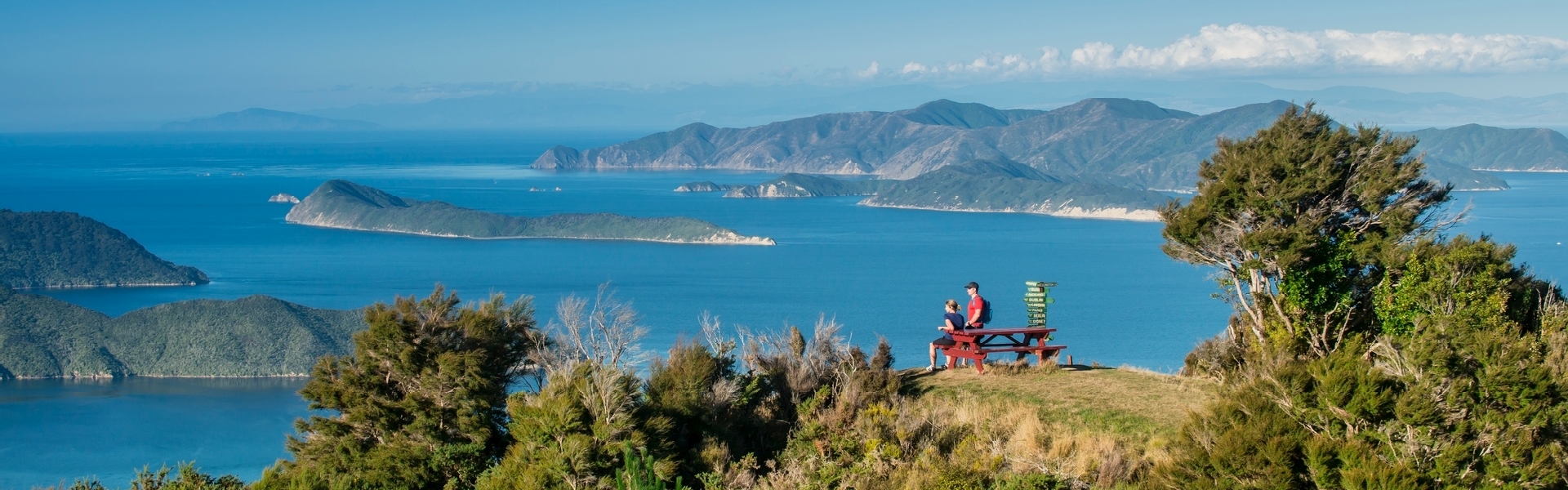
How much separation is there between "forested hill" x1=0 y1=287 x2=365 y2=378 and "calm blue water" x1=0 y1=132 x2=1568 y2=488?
7.82 feet

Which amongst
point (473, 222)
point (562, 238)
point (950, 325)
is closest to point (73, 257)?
point (473, 222)

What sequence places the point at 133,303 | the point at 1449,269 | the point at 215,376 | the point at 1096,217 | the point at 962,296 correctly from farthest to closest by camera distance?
the point at 1096,217 → the point at 133,303 → the point at 962,296 → the point at 215,376 → the point at 1449,269

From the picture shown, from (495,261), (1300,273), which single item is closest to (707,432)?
(1300,273)

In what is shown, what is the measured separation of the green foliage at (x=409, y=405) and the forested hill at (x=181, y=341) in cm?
5163

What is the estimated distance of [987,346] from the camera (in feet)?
44.9

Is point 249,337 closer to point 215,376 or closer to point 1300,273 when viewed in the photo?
point 215,376

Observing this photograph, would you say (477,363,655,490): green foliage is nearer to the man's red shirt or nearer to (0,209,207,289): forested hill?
the man's red shirt

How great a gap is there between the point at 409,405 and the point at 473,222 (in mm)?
132304

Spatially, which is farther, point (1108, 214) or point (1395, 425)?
point (1108, 214)

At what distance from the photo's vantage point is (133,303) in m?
90.1

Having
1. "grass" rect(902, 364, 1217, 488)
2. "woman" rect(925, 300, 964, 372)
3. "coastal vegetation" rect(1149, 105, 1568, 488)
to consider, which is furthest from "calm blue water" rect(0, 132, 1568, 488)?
"coastal vegetation" rect(1149, 105, 1568, 488)

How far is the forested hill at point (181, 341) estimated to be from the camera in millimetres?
62281

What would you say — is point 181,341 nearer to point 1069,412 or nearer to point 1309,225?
point 1069,412

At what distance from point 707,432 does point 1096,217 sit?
158 meters
